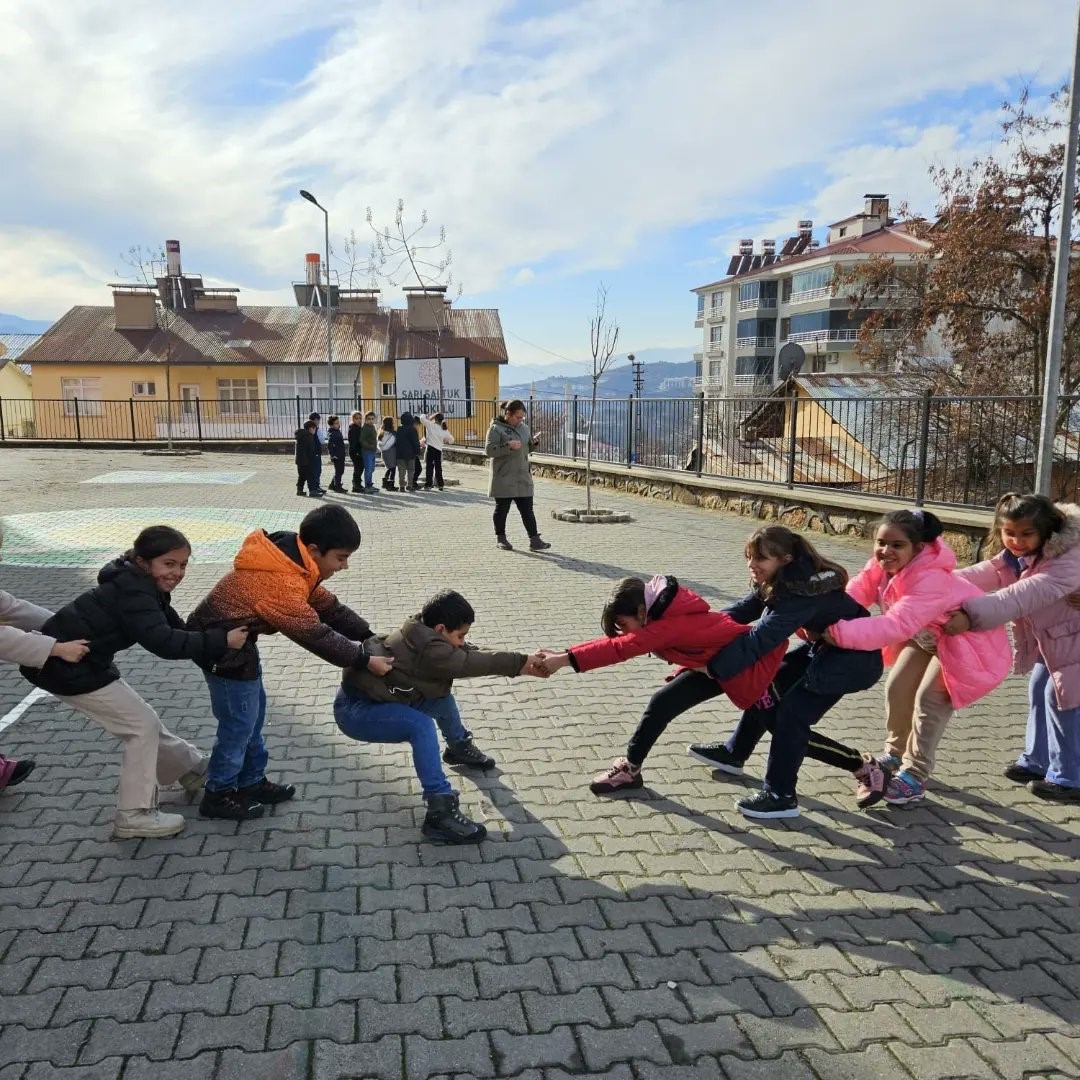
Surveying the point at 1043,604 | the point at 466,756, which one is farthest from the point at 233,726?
the point at 1043,604

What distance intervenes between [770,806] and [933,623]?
3.57 feet

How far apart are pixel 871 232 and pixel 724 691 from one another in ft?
214

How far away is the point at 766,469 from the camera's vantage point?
13.6 meters

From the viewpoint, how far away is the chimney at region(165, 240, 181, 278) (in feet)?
150

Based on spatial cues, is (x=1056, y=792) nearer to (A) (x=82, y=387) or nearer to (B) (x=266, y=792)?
(B) (x=266, y=792)

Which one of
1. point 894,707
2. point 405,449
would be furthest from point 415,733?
point 405,449

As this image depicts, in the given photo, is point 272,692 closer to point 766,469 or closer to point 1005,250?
point 766,469

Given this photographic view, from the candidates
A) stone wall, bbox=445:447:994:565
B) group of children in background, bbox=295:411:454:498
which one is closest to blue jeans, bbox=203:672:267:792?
stone wall, bbox=445:447:994:565

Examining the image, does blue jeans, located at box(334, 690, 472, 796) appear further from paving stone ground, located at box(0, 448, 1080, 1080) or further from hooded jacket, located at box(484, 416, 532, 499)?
hooded jacket, located at box(484, 416, 532, 499)

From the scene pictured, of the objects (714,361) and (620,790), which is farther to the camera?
(714,361)

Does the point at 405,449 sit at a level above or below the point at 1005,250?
below

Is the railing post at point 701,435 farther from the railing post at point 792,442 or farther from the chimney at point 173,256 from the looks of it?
the chimney at point 173,256

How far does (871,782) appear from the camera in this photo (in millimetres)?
4066

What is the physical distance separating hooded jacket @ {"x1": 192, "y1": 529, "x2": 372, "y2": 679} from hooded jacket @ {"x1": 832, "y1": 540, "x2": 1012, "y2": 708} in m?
2.16
